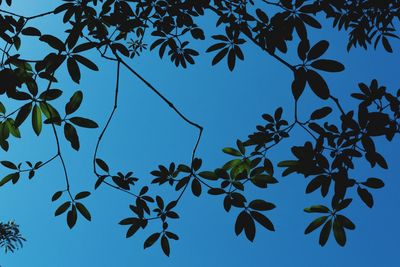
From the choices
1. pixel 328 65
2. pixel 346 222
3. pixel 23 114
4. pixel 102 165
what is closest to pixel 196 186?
pixel 102 165

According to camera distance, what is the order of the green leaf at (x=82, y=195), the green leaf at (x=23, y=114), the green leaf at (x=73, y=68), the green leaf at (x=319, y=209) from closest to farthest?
the green leaf at (x=23, y=114) < the green leaf at (x=73, y=68) < the green leaf at (x=319, y=209) < the green leaf at (x=82, y=195)

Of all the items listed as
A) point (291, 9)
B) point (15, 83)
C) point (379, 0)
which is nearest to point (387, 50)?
point (379, 0)

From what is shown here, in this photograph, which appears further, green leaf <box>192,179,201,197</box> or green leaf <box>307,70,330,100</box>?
green leaf <box>192,179,201,197</box>

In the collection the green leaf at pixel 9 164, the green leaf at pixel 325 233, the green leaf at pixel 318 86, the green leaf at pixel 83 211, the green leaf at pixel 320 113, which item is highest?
the green leaf at pixel 320 113

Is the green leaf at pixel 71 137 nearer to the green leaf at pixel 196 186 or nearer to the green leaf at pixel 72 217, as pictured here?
the green leaf at pixel 72 217

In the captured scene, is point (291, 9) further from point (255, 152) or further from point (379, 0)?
point (379, 0)

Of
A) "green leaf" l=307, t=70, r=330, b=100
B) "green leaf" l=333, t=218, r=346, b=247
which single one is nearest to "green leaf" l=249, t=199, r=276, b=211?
"green leaf" l=333, t=218, r=346, b=247

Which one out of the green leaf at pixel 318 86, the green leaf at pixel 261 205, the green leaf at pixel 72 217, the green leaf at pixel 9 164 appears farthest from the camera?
the green leaf at pixel 9 164

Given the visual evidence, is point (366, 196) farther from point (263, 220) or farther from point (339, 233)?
point (263, 220)

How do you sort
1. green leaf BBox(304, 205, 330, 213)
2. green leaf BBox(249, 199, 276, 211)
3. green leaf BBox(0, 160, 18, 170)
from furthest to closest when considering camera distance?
green leaf BBox(0, 160, 18, 170) < green leaf BBox(304, 205, 330, 213) < green leaf BBox(249, 199, 276, 211)

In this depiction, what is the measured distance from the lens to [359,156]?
7.45 ft

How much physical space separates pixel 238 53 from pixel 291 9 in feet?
3.24

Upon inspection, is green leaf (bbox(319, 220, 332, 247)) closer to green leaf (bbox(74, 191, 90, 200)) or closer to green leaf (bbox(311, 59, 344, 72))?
green leaf (bbox(311, 59, 344, 72))

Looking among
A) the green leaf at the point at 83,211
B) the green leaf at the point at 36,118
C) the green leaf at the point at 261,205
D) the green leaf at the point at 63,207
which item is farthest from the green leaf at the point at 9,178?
the green leaf at the point at 261,205
